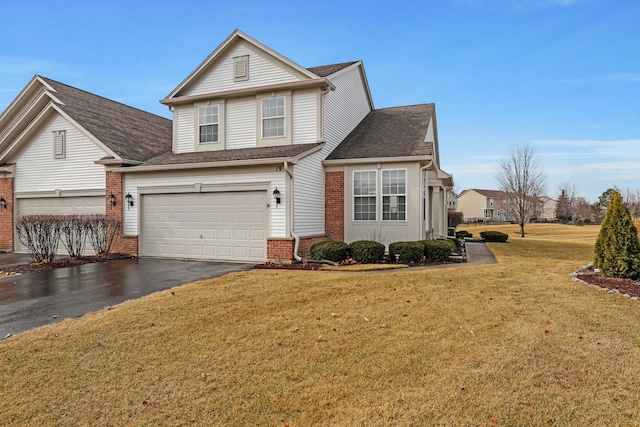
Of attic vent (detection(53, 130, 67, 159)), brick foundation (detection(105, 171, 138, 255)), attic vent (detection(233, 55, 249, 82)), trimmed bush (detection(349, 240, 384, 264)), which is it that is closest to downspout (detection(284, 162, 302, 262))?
trimmed bush (detection(349, 240, 384, 264))

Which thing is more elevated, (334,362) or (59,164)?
(59,164)

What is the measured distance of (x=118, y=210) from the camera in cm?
1452

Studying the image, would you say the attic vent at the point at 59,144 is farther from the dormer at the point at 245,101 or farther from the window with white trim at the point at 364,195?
the window with white trim at the point at 364,195

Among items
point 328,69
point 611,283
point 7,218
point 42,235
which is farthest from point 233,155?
point 611,283

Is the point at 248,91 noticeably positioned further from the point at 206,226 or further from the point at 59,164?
the point at 59,164

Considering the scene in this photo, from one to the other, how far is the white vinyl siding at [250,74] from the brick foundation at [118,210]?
4487 mm

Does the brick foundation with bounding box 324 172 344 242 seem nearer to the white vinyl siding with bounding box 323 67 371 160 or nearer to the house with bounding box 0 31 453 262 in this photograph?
the house with bounding box 0 31 453 262

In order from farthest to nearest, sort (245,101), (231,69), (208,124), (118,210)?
1. (208,124)
2. (231,69)
3. (245,101)
4. (118,210)

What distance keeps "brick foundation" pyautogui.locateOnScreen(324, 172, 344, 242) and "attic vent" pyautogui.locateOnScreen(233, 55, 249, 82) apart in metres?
5.08

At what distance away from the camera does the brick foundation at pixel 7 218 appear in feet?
54.1

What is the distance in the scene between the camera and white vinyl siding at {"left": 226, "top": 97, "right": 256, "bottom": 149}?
14.9 meters

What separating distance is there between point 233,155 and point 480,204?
229 ft

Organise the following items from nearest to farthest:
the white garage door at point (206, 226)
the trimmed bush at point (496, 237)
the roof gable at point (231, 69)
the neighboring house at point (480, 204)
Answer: the white garage door at point (206, 226)
the roof gable at point (231, 69)
the trimmed bush at point (496, 237)
the neighboring house at point (480, 204)

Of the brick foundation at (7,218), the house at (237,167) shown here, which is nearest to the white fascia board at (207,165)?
the house at (237,167)
